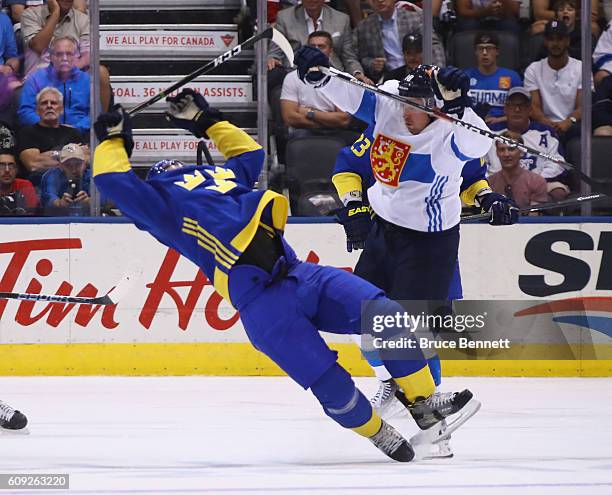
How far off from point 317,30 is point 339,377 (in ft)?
12.5

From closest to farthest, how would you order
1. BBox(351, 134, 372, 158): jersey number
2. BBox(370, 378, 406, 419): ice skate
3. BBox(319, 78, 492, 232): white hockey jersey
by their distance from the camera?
1. BBox(319, 78, 492, 232): white hockey jersey
2. BBox(351, 134, 372, 158): jersey number
3. BBox(370, 378, 406, 419): ice skate

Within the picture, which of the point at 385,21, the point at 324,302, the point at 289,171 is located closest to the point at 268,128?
the point at 289,171

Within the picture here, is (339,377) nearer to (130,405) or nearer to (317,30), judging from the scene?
(130,405)

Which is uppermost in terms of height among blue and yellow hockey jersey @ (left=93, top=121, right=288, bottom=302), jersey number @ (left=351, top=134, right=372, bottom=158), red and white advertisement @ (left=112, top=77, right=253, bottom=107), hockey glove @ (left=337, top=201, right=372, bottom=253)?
blue and yellow hockey jersey @ (left=93, top=121, right=288, bottom=302)

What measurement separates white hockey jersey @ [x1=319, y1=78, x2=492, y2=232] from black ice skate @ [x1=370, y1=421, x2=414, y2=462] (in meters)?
1.17

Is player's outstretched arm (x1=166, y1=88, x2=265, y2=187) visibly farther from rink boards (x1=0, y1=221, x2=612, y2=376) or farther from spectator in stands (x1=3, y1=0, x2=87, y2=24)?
spectator in stands (x1=3, y1=0, x2=87, y2=24)

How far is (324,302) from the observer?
399 centimetres

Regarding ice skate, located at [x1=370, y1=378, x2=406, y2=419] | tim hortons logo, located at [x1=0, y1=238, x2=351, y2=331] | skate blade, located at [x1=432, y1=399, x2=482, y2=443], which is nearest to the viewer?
skate blade, located at [x1=432, y1=399, x2=482, y2=443]

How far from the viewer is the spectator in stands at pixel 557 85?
737 centimetres

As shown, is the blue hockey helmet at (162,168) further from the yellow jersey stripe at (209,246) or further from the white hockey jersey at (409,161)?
the white hockey jersey at (409,161)

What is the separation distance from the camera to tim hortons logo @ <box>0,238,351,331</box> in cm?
699

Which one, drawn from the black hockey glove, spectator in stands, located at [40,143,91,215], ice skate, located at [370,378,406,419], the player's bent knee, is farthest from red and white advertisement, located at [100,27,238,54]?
the player's bent knee

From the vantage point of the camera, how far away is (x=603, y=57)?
24.2ft

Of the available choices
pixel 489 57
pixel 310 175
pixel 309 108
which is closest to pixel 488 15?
pixel 489 57
